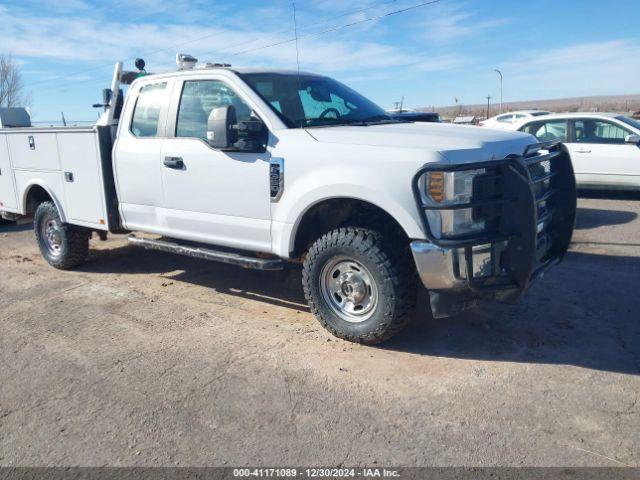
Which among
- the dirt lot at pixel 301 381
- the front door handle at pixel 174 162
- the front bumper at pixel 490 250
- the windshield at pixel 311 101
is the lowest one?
the dirt lot at pixel 301 381

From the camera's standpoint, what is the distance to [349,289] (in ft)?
14.2

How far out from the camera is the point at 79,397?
3629 mm

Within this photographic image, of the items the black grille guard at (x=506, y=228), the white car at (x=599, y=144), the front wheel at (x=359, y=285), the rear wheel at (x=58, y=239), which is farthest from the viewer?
the white car at (x=599, y=144)

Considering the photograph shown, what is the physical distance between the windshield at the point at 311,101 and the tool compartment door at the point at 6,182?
3871 mm

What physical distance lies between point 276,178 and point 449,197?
1448 mm

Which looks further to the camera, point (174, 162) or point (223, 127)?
point (174, 162)

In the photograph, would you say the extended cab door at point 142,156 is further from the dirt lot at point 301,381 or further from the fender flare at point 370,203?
the fender flare at point 370,203

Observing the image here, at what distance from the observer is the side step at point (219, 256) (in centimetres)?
468

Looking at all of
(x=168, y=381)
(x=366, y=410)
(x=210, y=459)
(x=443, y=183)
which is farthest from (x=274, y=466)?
(x=443, y=183)

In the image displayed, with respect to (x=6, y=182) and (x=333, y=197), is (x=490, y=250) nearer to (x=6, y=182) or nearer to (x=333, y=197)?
(x=333, y=197)

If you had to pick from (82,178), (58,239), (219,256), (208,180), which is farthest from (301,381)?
(58,239)

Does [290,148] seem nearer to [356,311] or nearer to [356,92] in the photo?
[356,311]

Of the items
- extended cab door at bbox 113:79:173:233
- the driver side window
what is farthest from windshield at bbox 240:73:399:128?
extended cab door at bbox 113:79:173:233

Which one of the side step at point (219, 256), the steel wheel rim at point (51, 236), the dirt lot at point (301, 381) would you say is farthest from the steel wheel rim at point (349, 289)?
the steel wheel rim at point (51, 236)
